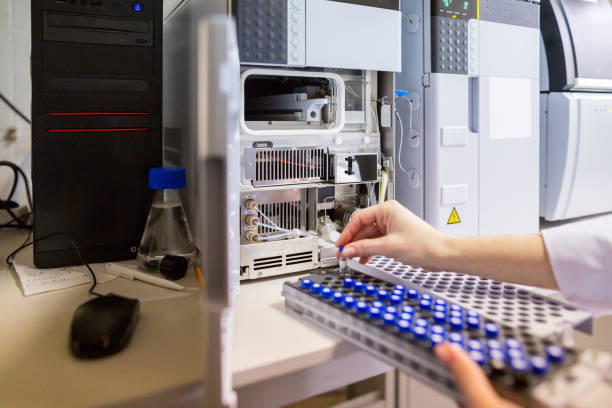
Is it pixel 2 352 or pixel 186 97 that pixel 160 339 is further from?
pixel 186 97

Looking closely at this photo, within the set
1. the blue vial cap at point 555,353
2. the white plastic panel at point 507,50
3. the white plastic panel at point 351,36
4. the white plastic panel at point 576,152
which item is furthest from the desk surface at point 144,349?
the white plastic panel at point 576,152

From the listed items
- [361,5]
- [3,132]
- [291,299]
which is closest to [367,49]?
[361,5]

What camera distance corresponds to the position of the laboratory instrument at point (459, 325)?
423 mm

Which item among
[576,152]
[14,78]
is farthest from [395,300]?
[14,78]

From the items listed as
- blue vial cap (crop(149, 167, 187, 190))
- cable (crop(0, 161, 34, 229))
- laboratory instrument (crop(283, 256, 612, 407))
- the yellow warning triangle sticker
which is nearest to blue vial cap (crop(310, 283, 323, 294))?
laboratory instrument (crop(283, 256, 612, 407))

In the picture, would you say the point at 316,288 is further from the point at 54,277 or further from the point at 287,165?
the point at 54,277

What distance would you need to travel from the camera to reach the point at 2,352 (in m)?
0.54

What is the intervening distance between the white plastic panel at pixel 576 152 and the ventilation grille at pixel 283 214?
729 millimetres

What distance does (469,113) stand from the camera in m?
1.02

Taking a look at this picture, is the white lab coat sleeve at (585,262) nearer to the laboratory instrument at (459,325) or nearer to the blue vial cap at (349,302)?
the laboratory instrument at (459,325)

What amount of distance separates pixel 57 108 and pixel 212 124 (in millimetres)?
609

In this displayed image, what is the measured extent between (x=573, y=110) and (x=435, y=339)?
3.12 feet

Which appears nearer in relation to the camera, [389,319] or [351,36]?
[389,319]

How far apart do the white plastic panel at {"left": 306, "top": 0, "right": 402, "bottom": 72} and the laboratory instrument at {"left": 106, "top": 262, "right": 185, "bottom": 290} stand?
0.42m
